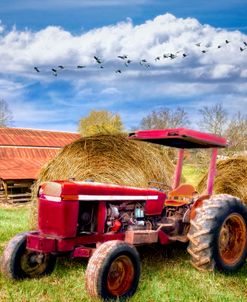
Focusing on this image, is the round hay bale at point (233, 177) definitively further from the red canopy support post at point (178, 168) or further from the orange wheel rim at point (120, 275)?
the orange wheel rim at point (120, 275)

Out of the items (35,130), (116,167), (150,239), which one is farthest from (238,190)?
(35,130)

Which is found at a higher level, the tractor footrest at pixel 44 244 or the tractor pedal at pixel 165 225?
the tractor pedal at pixel 165 225

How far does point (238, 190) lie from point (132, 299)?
6218 mm

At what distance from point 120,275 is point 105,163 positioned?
3923 mm

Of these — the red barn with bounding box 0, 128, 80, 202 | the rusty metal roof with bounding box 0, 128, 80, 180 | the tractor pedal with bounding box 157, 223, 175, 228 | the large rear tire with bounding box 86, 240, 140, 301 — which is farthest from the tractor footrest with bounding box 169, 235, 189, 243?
the rusty metal roof with bounding box 0, 128, 80, 180

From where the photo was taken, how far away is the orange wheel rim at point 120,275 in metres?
5.12

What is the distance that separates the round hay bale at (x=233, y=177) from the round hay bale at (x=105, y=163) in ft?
7.26

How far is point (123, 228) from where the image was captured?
6.00 m

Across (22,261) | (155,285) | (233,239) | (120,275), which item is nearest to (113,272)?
(120,275)

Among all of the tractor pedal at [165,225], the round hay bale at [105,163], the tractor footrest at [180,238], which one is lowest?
the tractor footrest at [180,238]

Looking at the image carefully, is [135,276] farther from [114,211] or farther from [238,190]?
[238,190]

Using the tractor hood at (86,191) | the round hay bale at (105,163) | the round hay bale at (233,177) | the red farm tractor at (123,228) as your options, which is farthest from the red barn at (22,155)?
the tractor hood at (86,191)

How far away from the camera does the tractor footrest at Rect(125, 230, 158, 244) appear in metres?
5.81

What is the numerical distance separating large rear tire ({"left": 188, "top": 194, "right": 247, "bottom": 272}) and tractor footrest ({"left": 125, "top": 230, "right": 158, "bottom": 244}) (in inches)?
18.4
